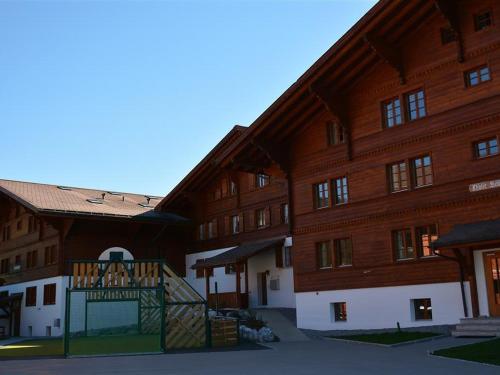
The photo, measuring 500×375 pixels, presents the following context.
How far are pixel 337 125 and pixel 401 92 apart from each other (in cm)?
341

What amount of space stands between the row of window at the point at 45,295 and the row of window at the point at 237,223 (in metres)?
9.50

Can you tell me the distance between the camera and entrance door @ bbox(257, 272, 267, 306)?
32688 millimetres

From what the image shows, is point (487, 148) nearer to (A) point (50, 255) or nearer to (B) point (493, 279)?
(B) point (493, 279)

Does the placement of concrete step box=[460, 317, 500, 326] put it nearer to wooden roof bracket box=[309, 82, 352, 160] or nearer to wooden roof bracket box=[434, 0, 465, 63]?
wooden roof bracket box=[309, 82, 352, 160]

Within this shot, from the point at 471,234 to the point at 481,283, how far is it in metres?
1.93

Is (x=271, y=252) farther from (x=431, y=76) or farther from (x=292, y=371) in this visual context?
(x=292, y=371)

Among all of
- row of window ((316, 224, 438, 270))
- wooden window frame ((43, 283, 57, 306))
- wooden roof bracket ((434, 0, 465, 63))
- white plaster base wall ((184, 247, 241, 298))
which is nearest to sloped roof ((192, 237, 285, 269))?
white plaster base wall ((184, 247, 241, 298))

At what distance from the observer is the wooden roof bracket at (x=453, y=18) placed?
2009 cm

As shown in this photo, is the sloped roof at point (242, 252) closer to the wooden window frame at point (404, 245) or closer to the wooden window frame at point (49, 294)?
the wooden window frame at point (49, 294)

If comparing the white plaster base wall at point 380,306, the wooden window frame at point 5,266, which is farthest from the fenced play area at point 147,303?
the wooden window frame at point 5,266

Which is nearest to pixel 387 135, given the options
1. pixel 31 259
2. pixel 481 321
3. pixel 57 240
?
pixel 481 321

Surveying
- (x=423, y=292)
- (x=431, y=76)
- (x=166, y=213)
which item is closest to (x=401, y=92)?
(x=431, y=76)

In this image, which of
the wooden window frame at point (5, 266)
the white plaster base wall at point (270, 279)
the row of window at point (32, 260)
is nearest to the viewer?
the white plaster base wall at point (270, 279)

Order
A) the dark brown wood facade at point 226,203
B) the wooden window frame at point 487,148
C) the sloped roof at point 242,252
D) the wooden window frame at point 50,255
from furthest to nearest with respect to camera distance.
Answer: the wooden window frame at point 50,255
the dark brown wood facade at point 226,203
the sloped roof at point 242,252
the wooden window frame at point 487,148
